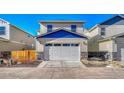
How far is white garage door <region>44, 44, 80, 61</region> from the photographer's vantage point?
72.1 ft

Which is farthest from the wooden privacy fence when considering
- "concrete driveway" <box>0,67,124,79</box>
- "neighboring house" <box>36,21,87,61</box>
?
"concrete driveway" <box>0,67,124,79</box>

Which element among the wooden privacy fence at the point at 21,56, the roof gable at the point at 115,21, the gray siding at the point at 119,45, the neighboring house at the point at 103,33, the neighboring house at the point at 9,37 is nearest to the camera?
the wooden privacy fence at the point at 21,56

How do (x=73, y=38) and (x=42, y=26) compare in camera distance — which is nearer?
(x=73, y=38)

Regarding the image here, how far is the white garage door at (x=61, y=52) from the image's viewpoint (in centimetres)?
2198

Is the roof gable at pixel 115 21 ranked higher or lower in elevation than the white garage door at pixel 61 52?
higher

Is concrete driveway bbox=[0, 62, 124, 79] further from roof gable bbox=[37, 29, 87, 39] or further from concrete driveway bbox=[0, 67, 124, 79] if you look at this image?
roof gable bbox=[37, 29, 87, 39]

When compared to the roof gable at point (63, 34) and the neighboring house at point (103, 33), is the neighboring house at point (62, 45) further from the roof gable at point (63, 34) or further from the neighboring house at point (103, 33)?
the neighboring house at point (103, 33)

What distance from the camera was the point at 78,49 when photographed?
2222 centimetres

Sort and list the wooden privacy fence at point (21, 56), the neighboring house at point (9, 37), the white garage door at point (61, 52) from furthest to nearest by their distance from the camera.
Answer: the neighboring house at point (9, 37), the white garage door at point (61, 52), the wooden privacy fence at point (21, 56)

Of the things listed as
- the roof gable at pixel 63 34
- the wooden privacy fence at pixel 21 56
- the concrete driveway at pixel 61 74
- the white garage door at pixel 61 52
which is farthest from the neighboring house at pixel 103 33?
the concrete driveway at pixel 61 74
